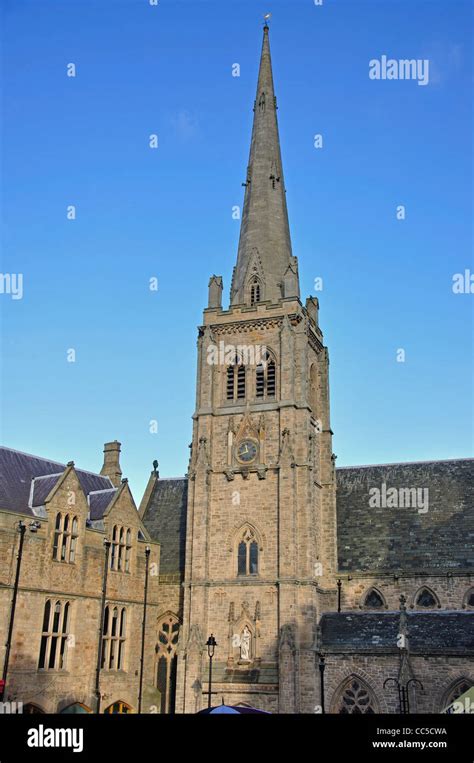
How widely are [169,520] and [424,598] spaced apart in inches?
622

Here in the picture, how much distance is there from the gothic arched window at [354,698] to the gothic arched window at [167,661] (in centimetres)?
975

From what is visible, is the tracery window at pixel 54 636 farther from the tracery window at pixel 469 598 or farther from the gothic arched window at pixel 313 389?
the tracery window at pixel 469 598

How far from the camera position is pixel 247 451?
37250 millimetres

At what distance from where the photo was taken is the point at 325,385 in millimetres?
42156

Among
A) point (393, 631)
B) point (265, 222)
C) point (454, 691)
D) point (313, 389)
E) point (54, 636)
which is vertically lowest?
point (454, 691)

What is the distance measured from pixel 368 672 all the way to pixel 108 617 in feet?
40.4

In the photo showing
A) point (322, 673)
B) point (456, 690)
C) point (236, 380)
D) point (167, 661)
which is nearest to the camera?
point (456, 690)

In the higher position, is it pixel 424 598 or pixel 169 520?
pixel 169 520

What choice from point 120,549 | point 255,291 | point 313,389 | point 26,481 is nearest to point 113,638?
point 120,549

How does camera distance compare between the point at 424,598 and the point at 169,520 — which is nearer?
the point at 424,598

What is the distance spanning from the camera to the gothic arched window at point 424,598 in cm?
3584

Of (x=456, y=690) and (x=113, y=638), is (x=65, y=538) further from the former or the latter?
(x=456, y=690)

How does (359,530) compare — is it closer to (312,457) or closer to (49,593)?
(312,457)

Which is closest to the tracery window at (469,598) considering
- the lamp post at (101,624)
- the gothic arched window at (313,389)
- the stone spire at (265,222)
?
the gothic arched window at (313,389)
